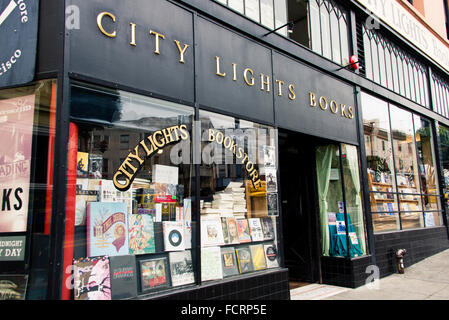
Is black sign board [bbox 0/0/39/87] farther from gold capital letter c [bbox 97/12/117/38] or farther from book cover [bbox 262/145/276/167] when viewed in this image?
book cover [bbox 262/145/276/167]

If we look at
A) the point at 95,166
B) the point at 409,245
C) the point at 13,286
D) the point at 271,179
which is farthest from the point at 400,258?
the point at 13,286

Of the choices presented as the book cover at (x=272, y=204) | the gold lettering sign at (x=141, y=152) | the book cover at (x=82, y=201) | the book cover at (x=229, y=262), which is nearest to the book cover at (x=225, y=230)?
the book cover at (x=229, y=262)

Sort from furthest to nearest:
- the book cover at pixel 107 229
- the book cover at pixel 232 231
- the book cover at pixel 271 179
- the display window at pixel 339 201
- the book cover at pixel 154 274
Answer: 1. the display window at pixel 339 201
2. the book cover at pixel 271 179
3. the book cover at pixel 232 231
4. the book cover at pixel 154 274
5. the book cover at pixel 107 229

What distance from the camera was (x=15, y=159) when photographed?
3.95 metres

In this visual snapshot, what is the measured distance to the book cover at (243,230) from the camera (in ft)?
18.7

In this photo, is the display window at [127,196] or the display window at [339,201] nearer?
the display window at [127,196]

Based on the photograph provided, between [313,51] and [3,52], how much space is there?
5.64 meters

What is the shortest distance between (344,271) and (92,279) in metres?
5.44

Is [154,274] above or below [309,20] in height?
below

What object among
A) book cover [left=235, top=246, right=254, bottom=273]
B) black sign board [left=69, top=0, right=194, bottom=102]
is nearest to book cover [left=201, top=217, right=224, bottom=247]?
book cover [left=235, top=246, right=254, bottom=273]

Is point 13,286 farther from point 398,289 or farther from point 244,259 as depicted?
point 398,289

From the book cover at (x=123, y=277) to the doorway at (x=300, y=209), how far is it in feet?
15.0

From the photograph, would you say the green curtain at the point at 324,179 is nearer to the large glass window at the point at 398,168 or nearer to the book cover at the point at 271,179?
the large glass window at the point at 398,168

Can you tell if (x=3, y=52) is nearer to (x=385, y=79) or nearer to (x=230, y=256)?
(x=230, y=256)
